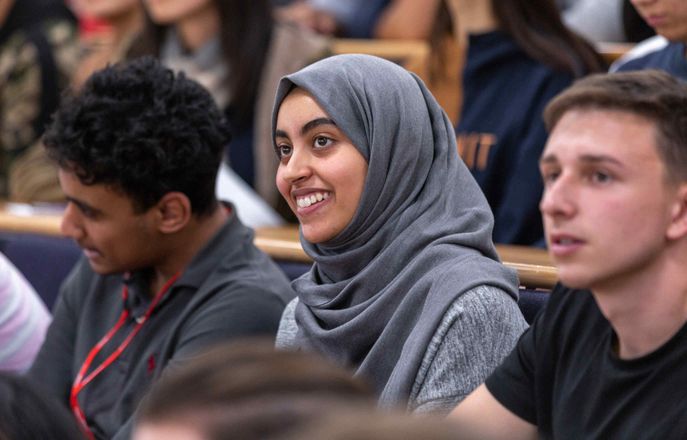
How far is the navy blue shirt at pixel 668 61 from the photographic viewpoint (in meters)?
2.61

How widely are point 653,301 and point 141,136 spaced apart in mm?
1218

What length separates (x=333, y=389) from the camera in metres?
0.81

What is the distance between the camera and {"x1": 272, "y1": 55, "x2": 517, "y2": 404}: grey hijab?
76.7 inches

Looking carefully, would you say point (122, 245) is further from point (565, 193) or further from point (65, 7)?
point (65, 7)

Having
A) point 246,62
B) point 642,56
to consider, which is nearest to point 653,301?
point 642,56

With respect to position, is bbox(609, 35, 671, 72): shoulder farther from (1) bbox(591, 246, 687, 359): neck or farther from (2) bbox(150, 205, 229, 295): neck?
(1) bbox(591, 246, 687, 359): neck

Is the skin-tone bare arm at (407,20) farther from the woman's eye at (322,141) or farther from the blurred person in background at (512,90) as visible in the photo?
the woman's eye at (322,141)

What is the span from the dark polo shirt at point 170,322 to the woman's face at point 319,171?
0.92 feet

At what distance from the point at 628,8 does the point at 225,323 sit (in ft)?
5.93

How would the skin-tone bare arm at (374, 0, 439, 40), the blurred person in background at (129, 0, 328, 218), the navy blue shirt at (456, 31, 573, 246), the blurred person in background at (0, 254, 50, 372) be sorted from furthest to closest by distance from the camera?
the skin-tone bare arm at (374, 0, 439, 40) < the blurred person in background at (129, 0, 328, 218) < the navy blue shirt at (456, 31, 573, 246) < the blurred person in background at (0, 254, 50, 372)

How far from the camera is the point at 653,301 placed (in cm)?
148

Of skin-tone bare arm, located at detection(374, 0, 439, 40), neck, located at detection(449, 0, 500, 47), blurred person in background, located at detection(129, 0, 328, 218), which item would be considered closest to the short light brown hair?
neck, located at detection(449, 0, 500, 47)

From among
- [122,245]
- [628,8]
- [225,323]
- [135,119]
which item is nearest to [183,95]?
[135,119]

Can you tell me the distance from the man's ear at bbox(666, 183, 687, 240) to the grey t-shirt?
16.9 inches
